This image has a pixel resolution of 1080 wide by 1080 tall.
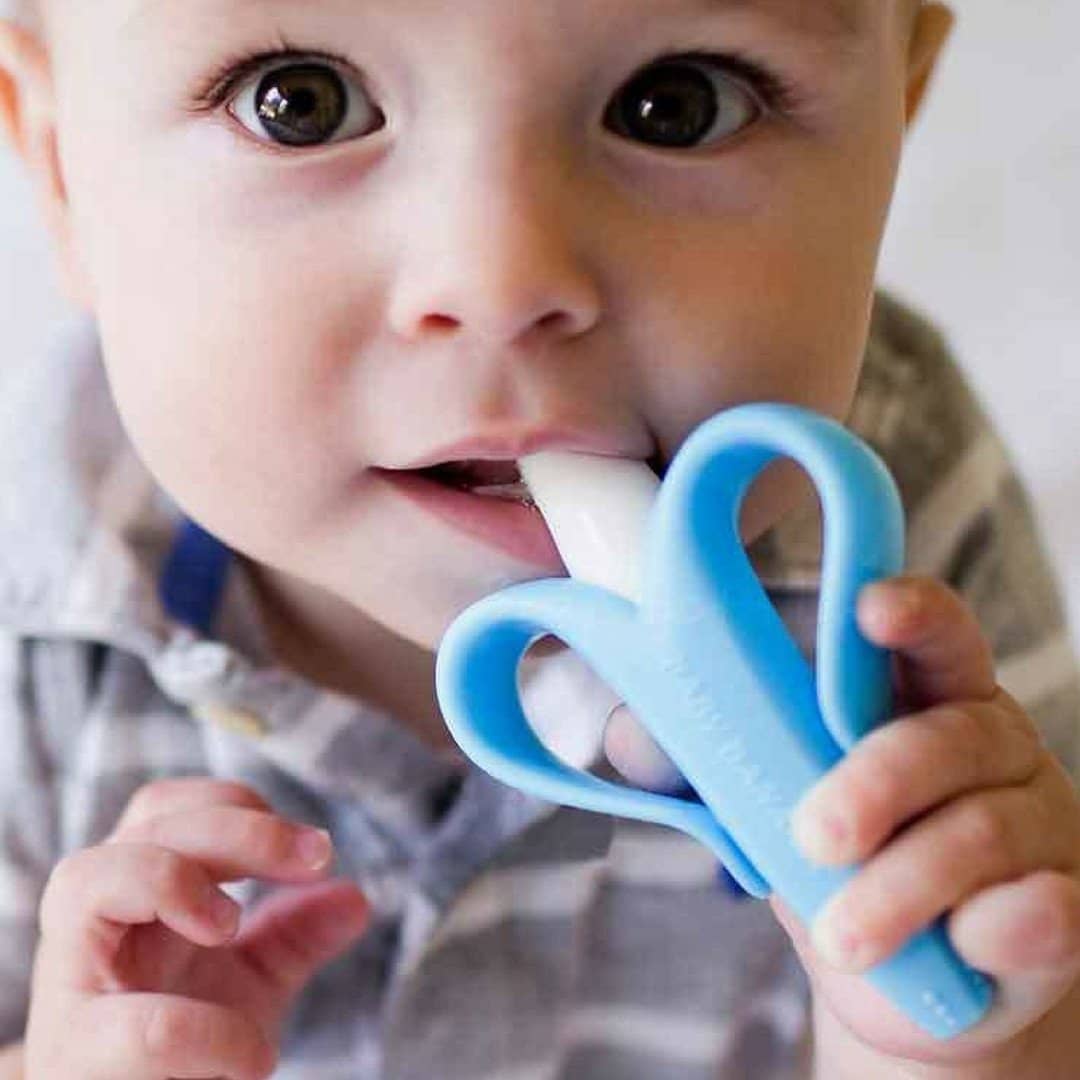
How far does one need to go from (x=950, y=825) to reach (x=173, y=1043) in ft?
0.79

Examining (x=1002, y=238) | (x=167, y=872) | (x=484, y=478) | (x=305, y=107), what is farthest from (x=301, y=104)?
(x=1002, y=238)

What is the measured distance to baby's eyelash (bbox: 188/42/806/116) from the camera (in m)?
0.51

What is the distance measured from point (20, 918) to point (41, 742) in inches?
2.4

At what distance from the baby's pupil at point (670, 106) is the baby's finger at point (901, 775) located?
0.54 ft

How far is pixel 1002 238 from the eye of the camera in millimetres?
1020

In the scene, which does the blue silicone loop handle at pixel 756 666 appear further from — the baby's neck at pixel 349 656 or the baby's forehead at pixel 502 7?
the baby's neck at pixel 349 656

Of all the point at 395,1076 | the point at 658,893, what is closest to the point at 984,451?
the point at 658,893

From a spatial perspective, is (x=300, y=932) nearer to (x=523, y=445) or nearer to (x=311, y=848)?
(x=311, y=848)

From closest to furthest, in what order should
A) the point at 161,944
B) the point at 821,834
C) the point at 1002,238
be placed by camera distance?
the point at 821,834, the point at 161,944, the point at 1002,238

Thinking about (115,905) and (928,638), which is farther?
(115,905)

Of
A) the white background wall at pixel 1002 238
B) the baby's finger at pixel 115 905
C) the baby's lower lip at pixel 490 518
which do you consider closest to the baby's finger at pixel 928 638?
the baby's lower lip at pixel 490 518

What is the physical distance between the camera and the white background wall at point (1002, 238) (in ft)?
3.11

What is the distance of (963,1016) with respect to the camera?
0.43m

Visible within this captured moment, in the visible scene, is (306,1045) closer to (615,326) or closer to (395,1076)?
(395,1076)
